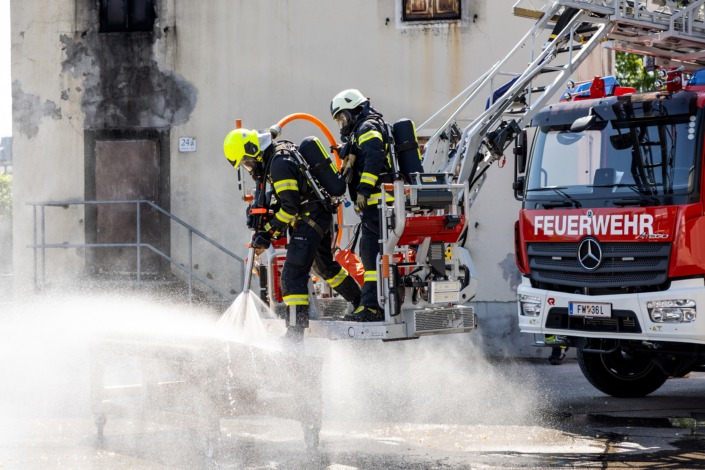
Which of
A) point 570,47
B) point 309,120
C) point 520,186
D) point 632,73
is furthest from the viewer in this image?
point 632,73

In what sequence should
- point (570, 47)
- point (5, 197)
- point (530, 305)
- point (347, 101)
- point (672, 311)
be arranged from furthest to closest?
1. point (5, 197)
2. point (570, 47)
3. point (530, 305)
4. point (347, 101)
5. point (672, 311)

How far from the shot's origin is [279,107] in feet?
50.4

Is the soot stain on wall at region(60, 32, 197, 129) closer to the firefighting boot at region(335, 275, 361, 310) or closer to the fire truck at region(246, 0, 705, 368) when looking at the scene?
the fire truck at region(246, 0, 705, 368)

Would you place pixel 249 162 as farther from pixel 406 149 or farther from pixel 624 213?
pixel 624 213

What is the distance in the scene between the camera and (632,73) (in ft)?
105

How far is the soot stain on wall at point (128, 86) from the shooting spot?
612 inches

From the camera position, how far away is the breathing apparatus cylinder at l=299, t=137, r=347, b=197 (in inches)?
347

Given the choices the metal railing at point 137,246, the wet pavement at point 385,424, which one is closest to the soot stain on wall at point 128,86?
the metal railing at point 137,246

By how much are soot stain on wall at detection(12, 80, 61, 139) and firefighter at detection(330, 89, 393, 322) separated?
7.96m

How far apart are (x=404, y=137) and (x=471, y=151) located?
885 millimetres

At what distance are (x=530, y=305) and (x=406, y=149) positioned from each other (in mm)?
1892

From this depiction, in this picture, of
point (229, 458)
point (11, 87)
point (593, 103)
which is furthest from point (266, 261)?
point (11, 87)

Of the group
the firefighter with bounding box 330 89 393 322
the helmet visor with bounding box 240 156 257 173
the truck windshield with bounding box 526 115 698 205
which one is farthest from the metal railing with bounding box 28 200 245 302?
the truck windshield with bounding box 526 115 698 205

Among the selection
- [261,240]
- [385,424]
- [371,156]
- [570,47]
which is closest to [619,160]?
[570,47]
